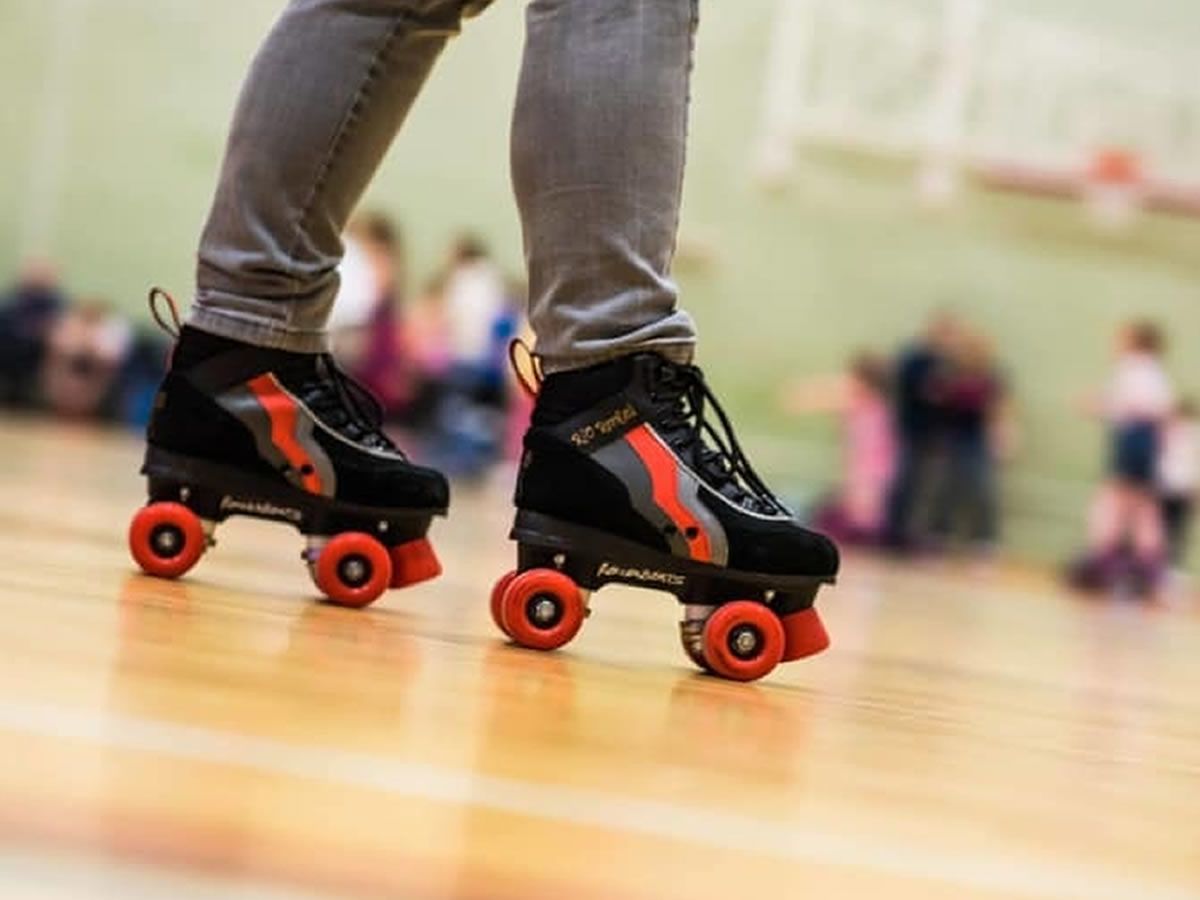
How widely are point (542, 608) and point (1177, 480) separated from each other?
685 centimetres

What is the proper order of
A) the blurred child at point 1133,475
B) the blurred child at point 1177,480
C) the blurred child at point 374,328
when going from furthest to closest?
the blurred child at point 374,328 < the blurred child at point 1177,480 < the blurred child at point 1133,475

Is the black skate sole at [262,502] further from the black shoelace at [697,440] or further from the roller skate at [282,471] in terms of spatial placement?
A: the black shoelace at [697,440]

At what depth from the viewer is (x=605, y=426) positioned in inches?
65.6

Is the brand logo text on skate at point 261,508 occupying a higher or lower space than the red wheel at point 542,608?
higher

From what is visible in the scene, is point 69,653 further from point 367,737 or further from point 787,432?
point 787,432

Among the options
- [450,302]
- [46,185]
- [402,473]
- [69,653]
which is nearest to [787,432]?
[450,302]

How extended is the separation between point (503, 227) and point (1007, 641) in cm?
642

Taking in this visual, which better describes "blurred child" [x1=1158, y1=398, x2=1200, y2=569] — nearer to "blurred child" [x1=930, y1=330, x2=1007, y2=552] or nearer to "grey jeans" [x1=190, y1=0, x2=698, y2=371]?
"blurred child" [x1=930, y1=330, x2=1007, y2=552]

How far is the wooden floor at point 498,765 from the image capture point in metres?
0.81

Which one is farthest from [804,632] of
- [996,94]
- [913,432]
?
[996,94]

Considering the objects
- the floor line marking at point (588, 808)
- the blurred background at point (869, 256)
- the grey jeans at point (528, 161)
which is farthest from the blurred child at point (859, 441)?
the floor line marking at point (588, 808)

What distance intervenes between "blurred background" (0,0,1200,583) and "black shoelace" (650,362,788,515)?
6919 millimetres

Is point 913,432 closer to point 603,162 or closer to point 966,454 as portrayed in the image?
point 966,454

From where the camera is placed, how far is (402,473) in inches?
73.5
